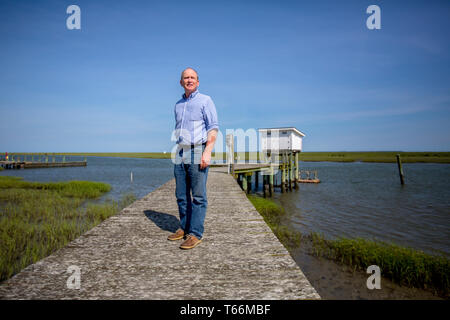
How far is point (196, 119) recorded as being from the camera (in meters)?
3.16

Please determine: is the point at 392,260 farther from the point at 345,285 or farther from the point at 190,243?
the point at 190,243

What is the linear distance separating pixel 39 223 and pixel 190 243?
29.2 ft

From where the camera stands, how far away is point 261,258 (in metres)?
2.74

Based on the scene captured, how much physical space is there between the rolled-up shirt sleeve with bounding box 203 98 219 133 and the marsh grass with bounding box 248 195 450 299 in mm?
5457

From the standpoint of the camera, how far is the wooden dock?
2020mm

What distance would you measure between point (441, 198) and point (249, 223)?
61.8ft

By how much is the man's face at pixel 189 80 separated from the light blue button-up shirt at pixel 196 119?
86 millimetres

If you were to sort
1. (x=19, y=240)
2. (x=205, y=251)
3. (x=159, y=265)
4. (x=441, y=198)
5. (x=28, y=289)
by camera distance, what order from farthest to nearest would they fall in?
(x=441, y=198), (x=19, y=240), (x=205, y=251), (x=159, y=265), (x=28, y=289)

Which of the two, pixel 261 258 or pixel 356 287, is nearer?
pixel 261 258

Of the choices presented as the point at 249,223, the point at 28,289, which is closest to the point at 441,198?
the point at 249,223

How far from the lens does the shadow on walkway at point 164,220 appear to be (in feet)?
13.5

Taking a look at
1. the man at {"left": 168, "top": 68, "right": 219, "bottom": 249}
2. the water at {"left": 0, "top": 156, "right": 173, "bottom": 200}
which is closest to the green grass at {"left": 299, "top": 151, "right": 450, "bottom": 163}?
the water at {"left": 0, "top": 156, "right": 173, "bottom": 200}
